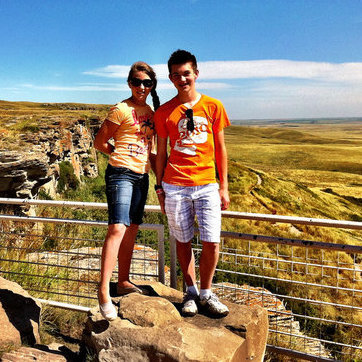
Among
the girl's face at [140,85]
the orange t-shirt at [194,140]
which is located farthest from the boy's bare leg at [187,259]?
the girl's face at [140,85]

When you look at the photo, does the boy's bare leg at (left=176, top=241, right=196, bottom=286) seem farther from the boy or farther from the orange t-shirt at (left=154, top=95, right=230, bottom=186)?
the orange t-shirt at (left=154, top=95, right=230, bottom=186)

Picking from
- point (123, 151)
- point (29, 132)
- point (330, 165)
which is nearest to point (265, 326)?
point (123, 151)

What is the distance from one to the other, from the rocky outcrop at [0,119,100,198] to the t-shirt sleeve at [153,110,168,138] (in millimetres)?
6633

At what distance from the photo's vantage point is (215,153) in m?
2.75

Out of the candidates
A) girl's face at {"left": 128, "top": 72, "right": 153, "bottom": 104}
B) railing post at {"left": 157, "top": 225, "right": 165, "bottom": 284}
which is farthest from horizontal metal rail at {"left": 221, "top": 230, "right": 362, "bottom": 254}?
girl's face at {"left": 128, "top": 72, "right": 153, "bottom": 104}

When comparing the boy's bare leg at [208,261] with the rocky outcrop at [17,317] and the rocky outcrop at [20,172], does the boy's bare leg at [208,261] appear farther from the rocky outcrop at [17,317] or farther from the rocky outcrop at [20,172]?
the rocky outcrop at [20,172]

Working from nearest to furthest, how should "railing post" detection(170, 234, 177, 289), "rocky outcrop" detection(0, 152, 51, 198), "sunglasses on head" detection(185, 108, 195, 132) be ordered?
"sunglasses on head" detection(185, 108, 195, 132) < "railing post" detection(170, 234, 177, 289) < "rocky outcrop" detection(0, 152, 51, 198)

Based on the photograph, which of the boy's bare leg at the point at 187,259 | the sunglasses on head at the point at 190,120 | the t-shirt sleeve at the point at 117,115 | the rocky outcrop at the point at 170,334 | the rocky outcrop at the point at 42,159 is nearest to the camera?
the rocky outcrop at the point at 170,334

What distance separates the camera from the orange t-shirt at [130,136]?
2.72m

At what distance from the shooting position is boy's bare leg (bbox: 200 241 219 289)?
270 cm

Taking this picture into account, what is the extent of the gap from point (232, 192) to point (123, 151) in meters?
12.1

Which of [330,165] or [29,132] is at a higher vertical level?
[29,132]

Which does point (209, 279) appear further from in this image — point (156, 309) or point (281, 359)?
point (281, 359)

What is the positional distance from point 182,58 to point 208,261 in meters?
1.45
